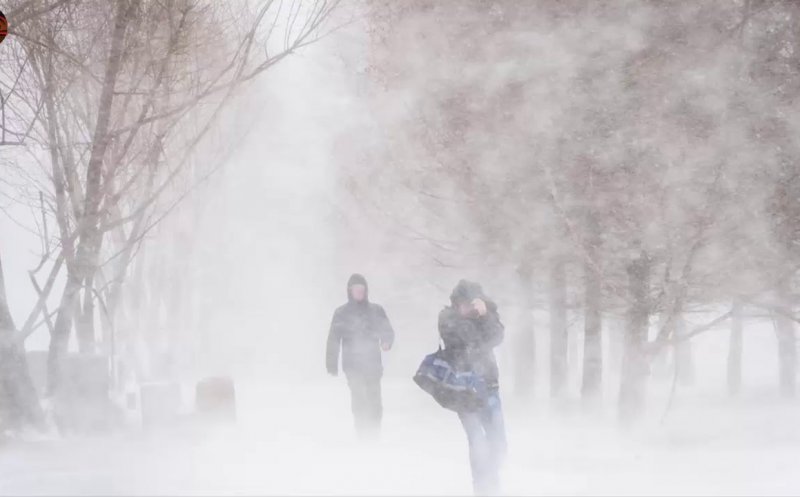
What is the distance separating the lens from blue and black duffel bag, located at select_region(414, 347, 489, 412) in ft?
22.6

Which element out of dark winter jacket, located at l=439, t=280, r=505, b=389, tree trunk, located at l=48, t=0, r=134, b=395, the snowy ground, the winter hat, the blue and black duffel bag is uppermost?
tree trunk, located at l=48, t=0, r=134, b=395

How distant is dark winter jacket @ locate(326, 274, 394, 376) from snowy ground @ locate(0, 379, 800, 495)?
0.96m

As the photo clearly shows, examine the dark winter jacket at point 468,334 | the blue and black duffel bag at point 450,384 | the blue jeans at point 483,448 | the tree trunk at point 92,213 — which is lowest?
the blue jeans at point 483,448

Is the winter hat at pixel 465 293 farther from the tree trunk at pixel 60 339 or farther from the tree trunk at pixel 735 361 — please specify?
the tree trunk at pixel 735 361

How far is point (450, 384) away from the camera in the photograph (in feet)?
22.7

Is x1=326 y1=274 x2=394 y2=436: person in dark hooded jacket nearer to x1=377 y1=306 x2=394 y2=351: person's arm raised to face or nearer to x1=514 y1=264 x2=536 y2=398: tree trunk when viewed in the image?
x1=377 y1=306 x2=394 y2=351: person's arm raised to face

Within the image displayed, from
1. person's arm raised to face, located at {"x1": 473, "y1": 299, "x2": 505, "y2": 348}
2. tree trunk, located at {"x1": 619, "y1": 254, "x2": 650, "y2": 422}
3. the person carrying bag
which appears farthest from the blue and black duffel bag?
tree trunk, located at {"x1": 619, "y1": 254, "x2": 650, "y2": 422}

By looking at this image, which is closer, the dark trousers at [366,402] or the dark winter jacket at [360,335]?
the dark winter jacket at [360,335]

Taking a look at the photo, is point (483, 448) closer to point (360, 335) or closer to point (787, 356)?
point (360, 335)

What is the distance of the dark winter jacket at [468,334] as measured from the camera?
7125mm

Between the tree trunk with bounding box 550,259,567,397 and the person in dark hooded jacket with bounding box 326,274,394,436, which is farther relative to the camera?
the tree trunk with bounding box 550,259,567,397

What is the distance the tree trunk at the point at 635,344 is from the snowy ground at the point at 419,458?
1.11 feet

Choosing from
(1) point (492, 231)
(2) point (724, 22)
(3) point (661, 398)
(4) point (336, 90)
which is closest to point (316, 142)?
(4) point (336, 90)

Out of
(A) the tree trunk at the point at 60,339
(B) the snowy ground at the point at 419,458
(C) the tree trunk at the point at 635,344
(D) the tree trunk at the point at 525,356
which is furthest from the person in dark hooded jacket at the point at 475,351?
(D) the tree trunk at the point at 525,356
